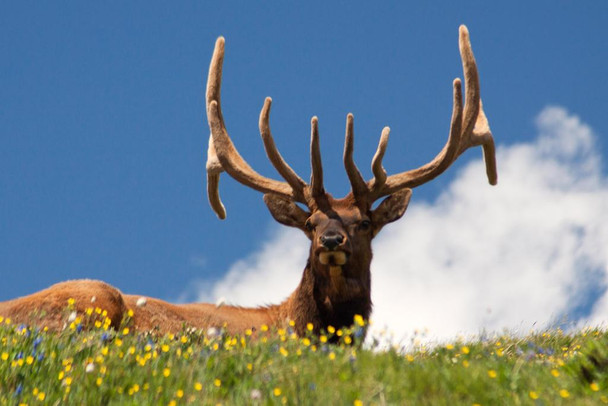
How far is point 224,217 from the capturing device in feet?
40.7

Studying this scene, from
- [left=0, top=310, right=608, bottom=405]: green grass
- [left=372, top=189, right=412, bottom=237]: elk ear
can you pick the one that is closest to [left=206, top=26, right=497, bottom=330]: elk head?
[left=372, top=189, right=412, bottom=237]: elk ear

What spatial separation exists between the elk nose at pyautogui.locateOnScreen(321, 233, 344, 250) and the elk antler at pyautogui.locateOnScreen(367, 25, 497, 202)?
139cm

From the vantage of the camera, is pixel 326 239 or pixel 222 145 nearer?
pixel 326 239

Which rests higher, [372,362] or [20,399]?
[20,399]

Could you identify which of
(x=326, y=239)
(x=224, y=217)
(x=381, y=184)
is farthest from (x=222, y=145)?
(x=326, y=239)

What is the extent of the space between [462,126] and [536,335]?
2.83 meters

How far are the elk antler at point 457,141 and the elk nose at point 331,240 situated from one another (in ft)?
4.57

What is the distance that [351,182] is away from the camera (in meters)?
10.3

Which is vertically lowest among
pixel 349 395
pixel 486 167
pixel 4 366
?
pixel 349 395

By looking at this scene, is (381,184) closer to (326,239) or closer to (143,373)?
(326,239)

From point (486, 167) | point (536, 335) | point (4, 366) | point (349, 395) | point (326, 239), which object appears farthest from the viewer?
point (486, 167)

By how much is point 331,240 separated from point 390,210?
4.21ft

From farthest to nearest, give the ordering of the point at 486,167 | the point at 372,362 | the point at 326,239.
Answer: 1. the point at 486,167
2. the point at 326,239
3. the point at 372,362

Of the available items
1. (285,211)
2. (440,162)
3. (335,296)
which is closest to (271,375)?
(335,296)
